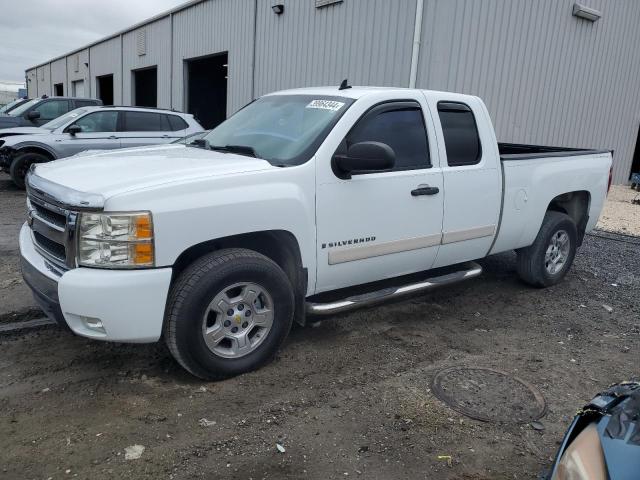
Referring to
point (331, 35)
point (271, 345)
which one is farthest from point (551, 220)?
point (331, 35)

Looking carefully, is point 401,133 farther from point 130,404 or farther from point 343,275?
point 130,404

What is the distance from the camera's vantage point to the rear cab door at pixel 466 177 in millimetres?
4734

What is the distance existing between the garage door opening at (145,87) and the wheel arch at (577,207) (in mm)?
20864

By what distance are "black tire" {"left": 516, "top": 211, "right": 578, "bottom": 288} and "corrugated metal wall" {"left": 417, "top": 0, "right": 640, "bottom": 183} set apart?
5033 millimetres

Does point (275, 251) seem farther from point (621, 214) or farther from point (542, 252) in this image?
point (621, 214)

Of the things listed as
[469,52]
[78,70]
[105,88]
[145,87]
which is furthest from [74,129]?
[78,70]

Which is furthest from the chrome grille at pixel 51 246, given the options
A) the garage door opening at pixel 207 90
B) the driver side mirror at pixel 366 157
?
the garage door opening at pixel 207 90

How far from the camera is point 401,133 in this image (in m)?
4.52

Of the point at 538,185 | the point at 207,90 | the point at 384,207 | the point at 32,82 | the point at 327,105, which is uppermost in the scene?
the point at 32,82

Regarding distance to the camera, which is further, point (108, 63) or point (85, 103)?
point (108, 63)

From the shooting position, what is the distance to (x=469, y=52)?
1034 cm

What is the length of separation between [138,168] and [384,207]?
70.6 inches

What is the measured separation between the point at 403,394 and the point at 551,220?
126 inches

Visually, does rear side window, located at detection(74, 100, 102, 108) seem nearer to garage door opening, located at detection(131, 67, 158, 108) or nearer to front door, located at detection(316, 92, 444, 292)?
garage door opening, located at detection(131, 67, 158, 108)
